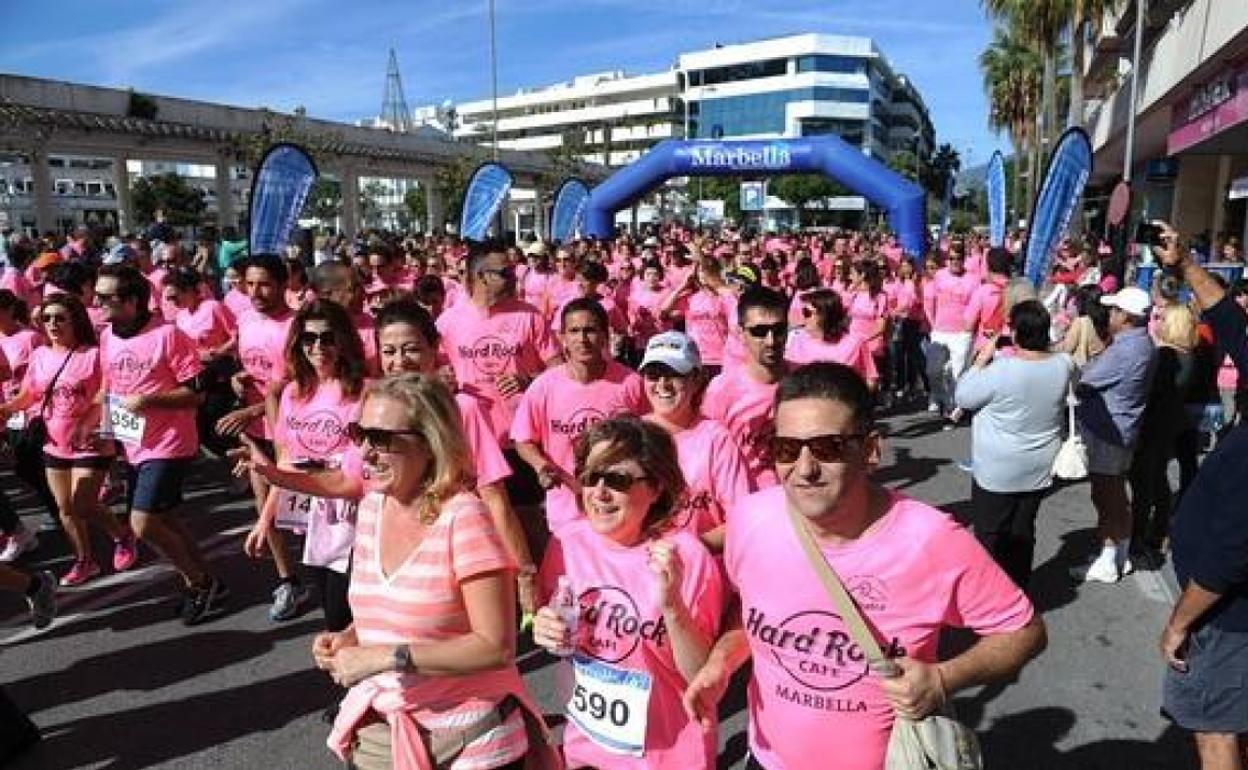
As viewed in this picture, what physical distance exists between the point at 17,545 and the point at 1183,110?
19.9 metres

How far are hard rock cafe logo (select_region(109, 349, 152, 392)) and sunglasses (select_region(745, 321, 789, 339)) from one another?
3.34 meters

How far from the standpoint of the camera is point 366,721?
7.57ft

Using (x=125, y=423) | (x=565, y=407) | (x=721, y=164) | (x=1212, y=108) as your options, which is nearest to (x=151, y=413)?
(x=125, y=423)

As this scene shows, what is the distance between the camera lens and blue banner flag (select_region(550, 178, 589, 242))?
21.4m

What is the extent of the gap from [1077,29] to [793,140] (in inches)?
392

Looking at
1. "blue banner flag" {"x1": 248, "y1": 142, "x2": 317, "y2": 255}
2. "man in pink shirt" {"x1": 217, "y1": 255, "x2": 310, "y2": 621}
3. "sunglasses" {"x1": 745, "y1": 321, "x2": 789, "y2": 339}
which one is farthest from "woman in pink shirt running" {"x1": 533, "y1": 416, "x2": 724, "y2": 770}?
"blue banner flag" {"x1": 248, "y1": 142, "x2": 317, "y2": 255}

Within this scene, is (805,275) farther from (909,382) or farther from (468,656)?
(468,656)

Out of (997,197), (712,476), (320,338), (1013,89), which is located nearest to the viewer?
(712,476)

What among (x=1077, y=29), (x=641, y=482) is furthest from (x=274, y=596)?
(x=1077, y=29)

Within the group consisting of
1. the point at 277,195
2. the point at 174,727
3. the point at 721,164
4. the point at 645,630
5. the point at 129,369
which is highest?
the point at 721,164

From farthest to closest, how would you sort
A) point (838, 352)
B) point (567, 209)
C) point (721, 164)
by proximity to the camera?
point (721, 164) < point (567, 209) < point (838, 352)

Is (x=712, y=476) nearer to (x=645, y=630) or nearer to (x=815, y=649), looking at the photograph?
(x=645, y=630)

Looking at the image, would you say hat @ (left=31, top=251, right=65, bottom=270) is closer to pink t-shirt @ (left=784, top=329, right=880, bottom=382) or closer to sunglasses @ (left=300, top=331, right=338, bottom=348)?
sunglasses @ (left=300, top=331, right=338, bottom=348)

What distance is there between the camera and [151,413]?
5062mm
